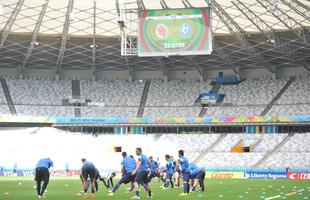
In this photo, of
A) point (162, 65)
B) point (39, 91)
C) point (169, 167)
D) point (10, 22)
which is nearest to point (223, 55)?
point (162, 65)

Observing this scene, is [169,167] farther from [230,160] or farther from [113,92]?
[113,92]

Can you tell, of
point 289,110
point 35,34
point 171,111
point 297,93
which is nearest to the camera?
point 35,34

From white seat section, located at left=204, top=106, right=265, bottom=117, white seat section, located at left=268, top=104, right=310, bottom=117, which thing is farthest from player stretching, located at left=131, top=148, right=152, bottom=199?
white seat section, located at left=204, top=106, right=265, bottom=117

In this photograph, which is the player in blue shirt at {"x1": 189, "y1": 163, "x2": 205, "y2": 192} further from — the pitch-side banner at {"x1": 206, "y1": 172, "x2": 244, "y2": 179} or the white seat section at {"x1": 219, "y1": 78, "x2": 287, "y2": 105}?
the white seat section at {"x1": 219, "y1": 78, "x2": 287, "y2": 105}

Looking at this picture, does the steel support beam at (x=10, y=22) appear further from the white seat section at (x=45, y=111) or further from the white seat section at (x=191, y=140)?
the white seat section at (x=191, y=140)

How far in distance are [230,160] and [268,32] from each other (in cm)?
1606

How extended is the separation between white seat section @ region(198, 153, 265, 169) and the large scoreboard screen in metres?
25.6

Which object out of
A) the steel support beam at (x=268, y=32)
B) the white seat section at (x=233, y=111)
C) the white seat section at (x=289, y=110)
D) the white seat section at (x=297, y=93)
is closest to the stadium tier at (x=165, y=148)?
the white seat section at (x=289, y=110)

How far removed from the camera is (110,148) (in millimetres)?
65062

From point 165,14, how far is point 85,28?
1946 cm

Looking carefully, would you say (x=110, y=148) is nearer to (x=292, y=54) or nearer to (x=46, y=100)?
(x=46, y=100)

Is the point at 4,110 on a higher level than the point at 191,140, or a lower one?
higher

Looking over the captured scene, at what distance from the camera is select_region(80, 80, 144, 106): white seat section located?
71.6 meters

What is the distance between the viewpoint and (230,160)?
60.3 metres
